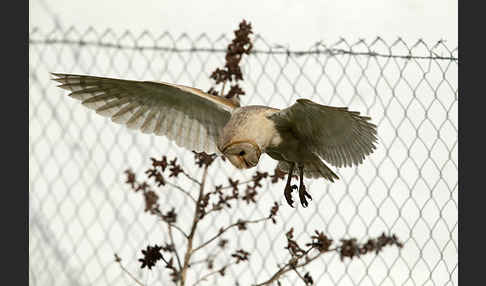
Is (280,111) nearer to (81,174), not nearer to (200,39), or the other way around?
(200,39)

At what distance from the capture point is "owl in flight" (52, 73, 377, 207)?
120 centimetres

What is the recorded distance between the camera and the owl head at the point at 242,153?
3.85ft

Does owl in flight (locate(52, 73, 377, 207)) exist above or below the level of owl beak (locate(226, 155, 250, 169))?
above

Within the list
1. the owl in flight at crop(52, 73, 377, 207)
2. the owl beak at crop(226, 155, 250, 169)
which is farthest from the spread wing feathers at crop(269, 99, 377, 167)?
the owl beak at crop(226, 155, 250, 169)

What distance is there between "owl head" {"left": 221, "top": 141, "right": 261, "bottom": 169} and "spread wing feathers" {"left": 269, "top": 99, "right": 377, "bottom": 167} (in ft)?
0.29

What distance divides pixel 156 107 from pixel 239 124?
0.28 m

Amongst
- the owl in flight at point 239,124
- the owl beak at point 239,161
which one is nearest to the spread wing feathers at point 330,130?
the owl in flight at point 239,124

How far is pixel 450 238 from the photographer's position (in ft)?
7.45

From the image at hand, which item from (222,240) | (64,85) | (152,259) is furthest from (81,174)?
(64,85)

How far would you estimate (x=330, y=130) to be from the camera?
50.1 inches

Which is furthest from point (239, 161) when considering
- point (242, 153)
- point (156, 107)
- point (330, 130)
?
point (156, 107)

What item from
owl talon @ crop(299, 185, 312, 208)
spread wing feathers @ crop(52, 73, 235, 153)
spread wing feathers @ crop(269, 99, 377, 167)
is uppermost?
spread wing feathers @ crop(52, 73, 235, 153)

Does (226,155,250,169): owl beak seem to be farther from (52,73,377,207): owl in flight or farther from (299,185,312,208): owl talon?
(299,185,312,208): owl talon

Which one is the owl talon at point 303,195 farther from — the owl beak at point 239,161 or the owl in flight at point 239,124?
the owl beak at point 239,161
